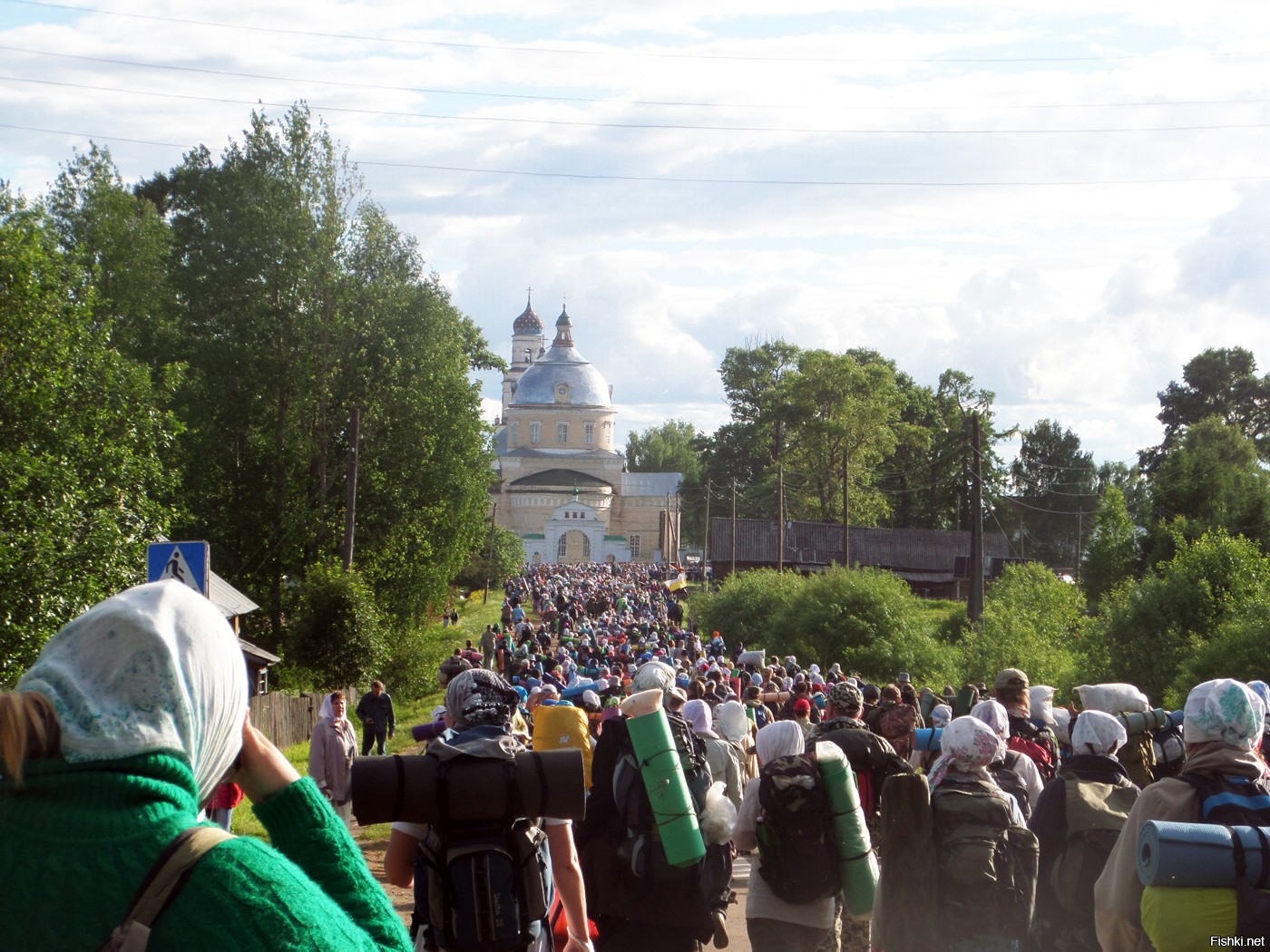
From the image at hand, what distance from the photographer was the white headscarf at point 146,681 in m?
1.68

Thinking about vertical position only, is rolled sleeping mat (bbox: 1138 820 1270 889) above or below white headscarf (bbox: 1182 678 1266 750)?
below

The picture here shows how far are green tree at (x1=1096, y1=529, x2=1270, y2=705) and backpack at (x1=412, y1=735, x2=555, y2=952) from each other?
2083cm

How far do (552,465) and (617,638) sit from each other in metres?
88.2

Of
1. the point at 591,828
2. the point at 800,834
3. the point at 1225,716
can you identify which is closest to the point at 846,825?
the point at 800,834

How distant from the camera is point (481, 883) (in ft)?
13.2

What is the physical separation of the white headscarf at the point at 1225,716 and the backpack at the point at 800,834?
162 centimetres

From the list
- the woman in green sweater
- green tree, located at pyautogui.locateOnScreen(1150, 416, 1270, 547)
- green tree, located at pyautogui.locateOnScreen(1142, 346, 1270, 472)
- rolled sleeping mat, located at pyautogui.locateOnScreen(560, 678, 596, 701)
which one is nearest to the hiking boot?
the woman in green sweater

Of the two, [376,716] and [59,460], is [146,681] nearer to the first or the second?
[376,716]

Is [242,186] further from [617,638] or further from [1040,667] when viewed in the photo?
[1040,667]

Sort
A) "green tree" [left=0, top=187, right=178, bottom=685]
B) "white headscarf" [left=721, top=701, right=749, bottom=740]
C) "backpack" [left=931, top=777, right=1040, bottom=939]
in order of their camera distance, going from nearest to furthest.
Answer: "backpack" [left=931, top=777, right=1040, bottom=939] → "white headscarf" [left=721, top=701, right=749, bottom=740] → "green tree" [left=0, top=187, right=178, bottom=685]

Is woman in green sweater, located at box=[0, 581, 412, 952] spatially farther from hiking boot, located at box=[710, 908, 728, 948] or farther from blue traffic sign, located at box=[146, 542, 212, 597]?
blue traffic sign, located at box=[146, 542, 212, 597]

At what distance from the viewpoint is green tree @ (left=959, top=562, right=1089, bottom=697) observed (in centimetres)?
2558


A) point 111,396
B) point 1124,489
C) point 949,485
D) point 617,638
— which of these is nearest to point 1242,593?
point 617,638

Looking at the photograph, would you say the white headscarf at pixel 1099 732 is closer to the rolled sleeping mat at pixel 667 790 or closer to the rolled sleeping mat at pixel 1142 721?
the rolled sleeping mat at pixel 1142 721
